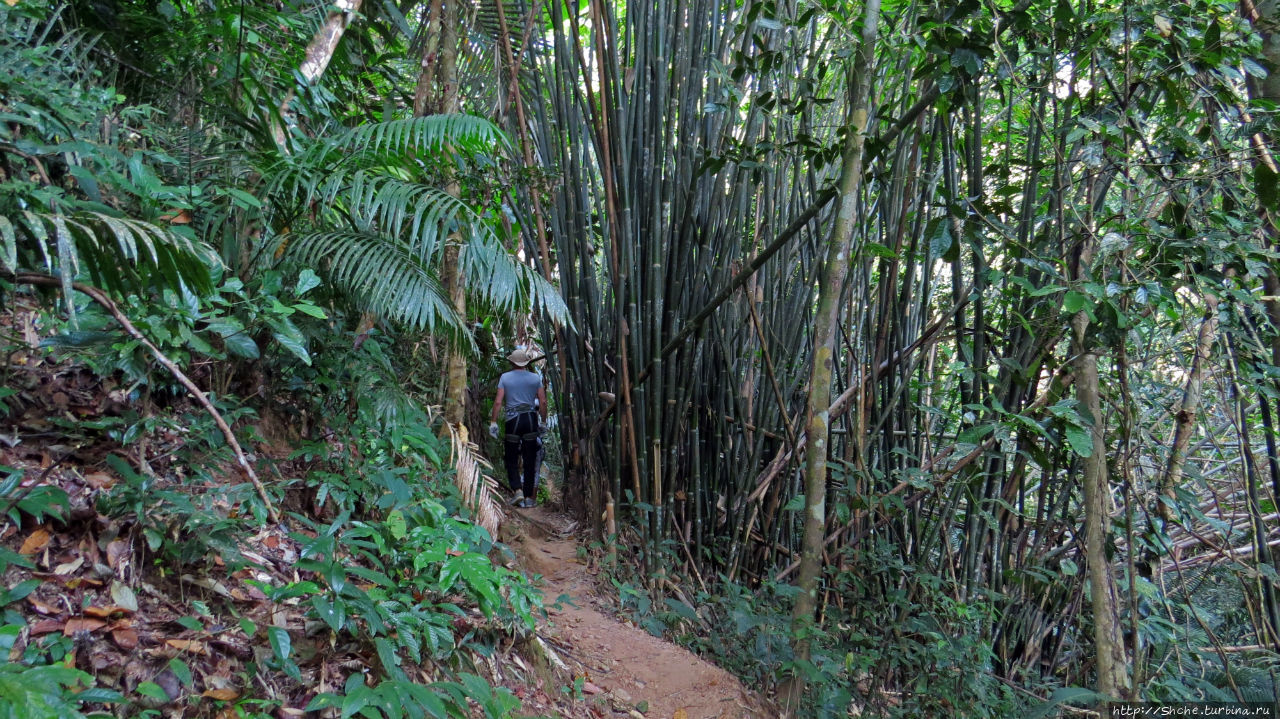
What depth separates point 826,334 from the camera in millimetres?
2068

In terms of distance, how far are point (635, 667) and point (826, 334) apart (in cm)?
128

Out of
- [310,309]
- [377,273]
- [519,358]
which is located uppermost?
[377,273]

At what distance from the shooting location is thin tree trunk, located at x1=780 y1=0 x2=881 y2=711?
79.9 inches

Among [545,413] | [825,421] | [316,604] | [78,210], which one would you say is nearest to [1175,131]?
[825,421]

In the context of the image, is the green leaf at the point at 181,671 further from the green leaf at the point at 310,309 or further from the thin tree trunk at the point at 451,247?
the thin tree trunk at the point at 451,247

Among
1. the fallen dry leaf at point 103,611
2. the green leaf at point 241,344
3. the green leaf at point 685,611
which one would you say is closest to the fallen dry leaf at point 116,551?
the fallen dry leaf at point 103,611

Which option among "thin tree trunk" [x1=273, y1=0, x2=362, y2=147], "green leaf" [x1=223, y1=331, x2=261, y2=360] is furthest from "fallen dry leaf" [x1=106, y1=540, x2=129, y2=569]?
"thin tree trunk" [x1=273, y1=0, x2=362, y2=147]

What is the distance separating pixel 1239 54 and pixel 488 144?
1902 mm

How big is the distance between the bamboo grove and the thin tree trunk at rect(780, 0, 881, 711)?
0.04m

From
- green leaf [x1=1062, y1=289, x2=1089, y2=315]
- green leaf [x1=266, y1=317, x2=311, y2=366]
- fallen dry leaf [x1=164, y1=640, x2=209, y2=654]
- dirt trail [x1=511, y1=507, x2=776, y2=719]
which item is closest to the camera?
fallen dry leaf [x1=164, y1=640, x2=209, y2=654]

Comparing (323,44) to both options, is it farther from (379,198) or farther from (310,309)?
(310,309)

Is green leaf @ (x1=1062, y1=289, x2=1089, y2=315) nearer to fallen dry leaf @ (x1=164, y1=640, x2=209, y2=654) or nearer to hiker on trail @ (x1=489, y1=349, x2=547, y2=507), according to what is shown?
fallen dry leaf @ (x1=164, y1=640, x2=209, y2=654)

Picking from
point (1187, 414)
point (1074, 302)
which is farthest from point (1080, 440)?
point (1187, 414)

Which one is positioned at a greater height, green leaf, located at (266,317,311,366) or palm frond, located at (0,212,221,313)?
palm frond, located at (0,212,221,313)
